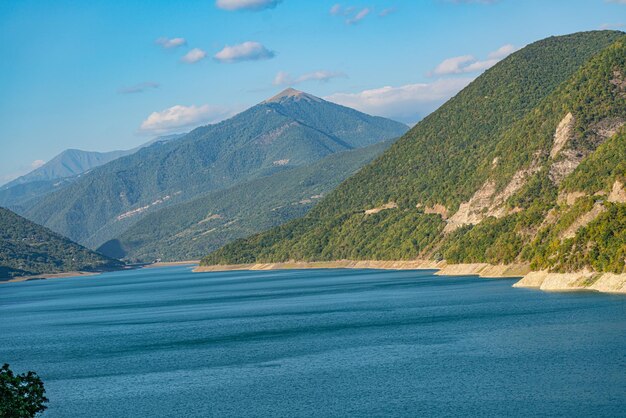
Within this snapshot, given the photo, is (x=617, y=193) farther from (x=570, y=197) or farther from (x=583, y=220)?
(x=570, y=197)

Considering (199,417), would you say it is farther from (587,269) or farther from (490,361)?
(587,269)

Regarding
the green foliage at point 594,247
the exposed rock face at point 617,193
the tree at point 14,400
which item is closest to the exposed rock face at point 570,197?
the exposed rock face at point 617,193

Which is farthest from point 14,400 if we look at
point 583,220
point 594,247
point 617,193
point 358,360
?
point 617,193

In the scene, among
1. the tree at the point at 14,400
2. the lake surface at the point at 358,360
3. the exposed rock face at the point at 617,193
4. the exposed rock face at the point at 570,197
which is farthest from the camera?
the exposed rock face at the point at 570,197

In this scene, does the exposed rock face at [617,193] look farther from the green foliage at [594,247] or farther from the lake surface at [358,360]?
the lake surface at [358,360]

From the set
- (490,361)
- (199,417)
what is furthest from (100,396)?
(490,361)

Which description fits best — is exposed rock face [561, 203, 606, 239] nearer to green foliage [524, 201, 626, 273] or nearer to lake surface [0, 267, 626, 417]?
green foliage [524, 201, 626, 273]
